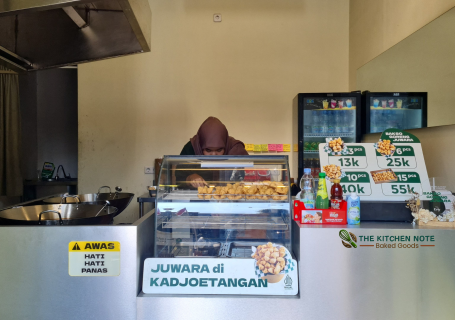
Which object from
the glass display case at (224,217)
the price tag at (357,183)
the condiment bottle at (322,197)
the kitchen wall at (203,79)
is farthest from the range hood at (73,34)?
the kitchen wall at (203,79)

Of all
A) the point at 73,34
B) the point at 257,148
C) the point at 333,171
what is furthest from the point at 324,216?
the point at 257,148

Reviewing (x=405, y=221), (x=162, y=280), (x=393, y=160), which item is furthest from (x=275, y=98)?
(x=162, y=280)

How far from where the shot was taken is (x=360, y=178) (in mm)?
1914

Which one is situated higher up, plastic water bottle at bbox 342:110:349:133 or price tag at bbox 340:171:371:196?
plastic water bottle at bbox 342:110:349:133

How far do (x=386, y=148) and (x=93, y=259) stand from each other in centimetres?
166

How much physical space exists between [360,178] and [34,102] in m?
5.83

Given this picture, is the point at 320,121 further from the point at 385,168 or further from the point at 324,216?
the point at 324,216

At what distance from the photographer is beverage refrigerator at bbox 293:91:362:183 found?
4.04 meters

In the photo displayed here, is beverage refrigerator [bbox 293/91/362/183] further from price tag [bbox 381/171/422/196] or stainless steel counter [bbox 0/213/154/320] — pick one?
stainless steel counter [bbox 0/213/154/320]

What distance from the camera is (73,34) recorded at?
220cm

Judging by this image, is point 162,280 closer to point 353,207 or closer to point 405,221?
point 353,207

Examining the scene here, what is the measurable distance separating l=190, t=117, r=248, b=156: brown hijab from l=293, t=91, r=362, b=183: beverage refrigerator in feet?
4.11

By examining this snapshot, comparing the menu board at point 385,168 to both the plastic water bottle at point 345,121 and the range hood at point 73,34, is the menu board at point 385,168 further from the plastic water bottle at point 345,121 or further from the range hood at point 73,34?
the plastic water bottle at point 345,121

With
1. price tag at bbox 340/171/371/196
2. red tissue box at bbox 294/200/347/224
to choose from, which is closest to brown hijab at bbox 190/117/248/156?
price tag at bbox 340/171/371/196
